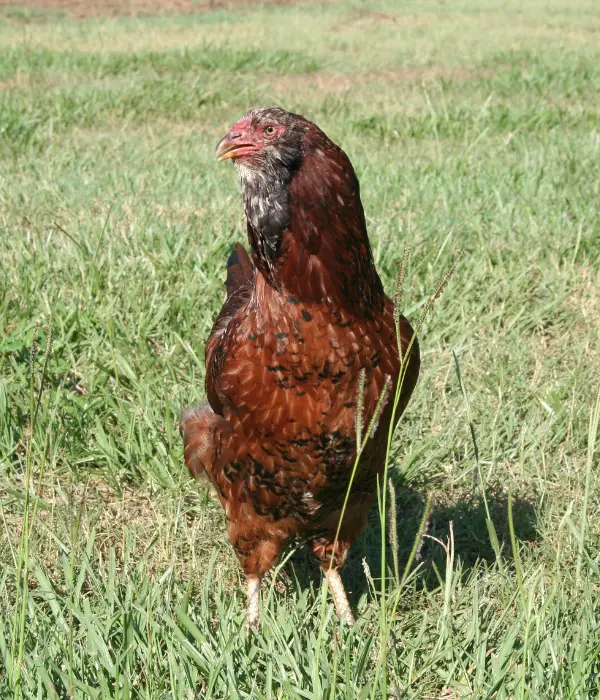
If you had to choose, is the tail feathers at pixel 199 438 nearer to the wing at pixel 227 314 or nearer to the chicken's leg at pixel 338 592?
the wing at pixel 227 314

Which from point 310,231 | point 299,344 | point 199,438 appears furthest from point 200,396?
point 310,231

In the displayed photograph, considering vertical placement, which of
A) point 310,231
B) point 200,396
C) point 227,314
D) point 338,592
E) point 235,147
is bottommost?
point 338,592

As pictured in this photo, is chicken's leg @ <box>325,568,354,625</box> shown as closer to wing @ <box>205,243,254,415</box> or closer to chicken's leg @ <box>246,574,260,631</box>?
chicken's leg @ <box>246,574,260,631</box>

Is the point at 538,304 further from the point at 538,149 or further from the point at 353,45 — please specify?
the point at 353,45

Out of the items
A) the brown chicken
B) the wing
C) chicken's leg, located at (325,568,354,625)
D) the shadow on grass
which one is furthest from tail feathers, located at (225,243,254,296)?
chicken's leg, located at (325,568,354,625)

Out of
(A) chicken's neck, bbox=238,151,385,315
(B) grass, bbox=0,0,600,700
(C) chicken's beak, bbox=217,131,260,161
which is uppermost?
(C) chicken's beak, bbox=217,131,260,161

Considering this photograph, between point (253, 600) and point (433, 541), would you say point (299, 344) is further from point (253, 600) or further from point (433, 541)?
point (433, 541)

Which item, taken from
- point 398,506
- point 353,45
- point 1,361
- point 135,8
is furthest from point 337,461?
point 135,8

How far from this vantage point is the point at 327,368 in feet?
7.20

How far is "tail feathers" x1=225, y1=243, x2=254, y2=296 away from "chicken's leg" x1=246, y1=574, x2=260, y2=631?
1070mm

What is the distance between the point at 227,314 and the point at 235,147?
37.7 inches

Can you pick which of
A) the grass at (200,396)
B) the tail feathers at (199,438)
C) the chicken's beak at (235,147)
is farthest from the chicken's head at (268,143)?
the tail feathers at (199,438)

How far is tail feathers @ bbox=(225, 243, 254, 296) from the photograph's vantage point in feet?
10.6

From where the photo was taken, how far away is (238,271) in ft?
10.9
